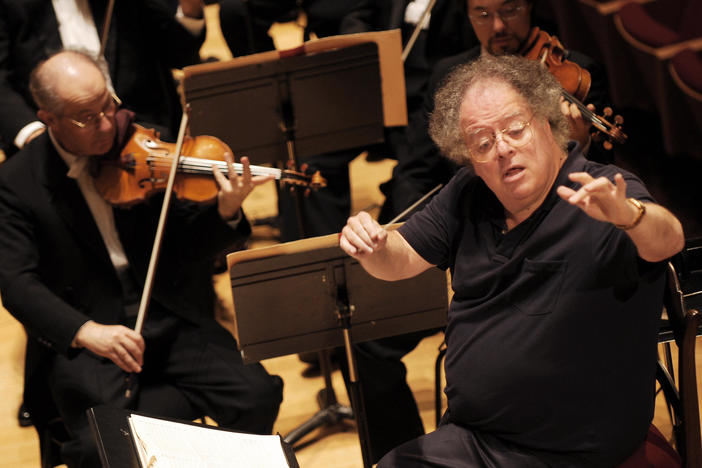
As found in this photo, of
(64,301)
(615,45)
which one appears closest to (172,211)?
(64,301)

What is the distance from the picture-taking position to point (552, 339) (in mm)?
1533

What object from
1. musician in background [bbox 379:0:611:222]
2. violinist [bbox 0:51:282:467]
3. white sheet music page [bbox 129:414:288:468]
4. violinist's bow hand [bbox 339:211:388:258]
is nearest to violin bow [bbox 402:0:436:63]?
musician in background [bbox 379:0:611:222]

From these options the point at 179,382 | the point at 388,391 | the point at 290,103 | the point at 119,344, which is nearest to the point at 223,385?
the point at 179,382

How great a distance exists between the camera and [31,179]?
2264 mm

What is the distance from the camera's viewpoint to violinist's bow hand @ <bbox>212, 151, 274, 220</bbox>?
2.22 m

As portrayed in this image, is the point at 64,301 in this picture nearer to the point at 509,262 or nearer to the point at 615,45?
the point at 509,262

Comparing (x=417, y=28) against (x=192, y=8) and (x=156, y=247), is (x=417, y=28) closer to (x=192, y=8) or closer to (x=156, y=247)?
(x=192, y=8)

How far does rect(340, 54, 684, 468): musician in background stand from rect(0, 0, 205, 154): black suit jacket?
1643 mm

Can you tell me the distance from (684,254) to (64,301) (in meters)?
1.72

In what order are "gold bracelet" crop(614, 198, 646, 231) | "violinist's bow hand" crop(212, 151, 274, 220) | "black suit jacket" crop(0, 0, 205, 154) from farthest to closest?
1. "black suit jacket" crop(0, 0, 205, 154)
2. "violinist's bow hand" crop(212, 151, 274, 220)
3. "gold bracelet" crop(614, 198, 646, 231)

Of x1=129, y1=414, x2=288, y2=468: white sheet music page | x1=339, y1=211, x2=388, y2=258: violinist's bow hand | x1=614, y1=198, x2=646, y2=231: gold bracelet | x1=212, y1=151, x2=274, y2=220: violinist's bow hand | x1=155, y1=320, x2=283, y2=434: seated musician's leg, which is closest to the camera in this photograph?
x1=614, y1=198, x2=646, y2=231: gold bracelet

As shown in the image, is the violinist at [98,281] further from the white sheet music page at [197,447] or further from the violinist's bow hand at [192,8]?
the violinist's bow hand at [192,8]

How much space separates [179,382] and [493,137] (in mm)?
1331

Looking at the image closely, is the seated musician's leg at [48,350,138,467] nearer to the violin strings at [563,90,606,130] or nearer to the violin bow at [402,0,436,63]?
the violin strings at [563,90,606,130]
